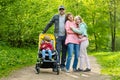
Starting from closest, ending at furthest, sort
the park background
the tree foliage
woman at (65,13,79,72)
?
woman at (65,13,79,72), the park background, the tree foliage

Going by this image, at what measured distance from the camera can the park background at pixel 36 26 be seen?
1727 centimetres

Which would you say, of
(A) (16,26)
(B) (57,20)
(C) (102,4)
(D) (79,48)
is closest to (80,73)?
(D) (79,48)

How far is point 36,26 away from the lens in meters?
25.3

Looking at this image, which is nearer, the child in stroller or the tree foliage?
the child in stroller

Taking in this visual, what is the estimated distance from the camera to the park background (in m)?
17.3

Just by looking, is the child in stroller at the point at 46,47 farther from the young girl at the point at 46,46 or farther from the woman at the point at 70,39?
the woman at the point at 70,39

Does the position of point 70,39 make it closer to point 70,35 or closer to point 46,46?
point 70,35

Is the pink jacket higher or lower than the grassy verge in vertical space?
higher

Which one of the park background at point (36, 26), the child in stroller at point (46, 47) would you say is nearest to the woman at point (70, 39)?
the child in stroller at point (46, 47)

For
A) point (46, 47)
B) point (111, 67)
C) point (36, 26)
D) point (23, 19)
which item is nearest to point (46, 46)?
point (46, 47)

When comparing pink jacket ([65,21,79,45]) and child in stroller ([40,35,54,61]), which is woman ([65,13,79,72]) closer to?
pink jacket ([65,21,79,45])

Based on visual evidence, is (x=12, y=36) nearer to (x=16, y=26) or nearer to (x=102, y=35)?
(x=16, y=26)

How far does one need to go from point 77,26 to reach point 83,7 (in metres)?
33.5

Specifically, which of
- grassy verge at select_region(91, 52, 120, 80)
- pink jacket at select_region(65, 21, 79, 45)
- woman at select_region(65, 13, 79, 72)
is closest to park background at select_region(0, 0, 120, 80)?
grassy verge at select_region(91, 52, 120, 80)
